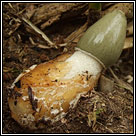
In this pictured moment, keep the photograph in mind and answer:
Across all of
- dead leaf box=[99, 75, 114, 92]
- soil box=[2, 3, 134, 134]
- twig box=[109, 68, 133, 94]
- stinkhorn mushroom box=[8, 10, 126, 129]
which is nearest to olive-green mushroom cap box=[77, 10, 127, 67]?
stinkhorn mushroom box=[8, 10, 126, 129]

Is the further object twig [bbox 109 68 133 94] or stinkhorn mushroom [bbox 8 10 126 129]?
twig [bbox 109 68 133 94]

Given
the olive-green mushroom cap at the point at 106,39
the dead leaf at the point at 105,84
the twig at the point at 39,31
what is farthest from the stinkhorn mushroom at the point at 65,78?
the twig at the point at 39,31

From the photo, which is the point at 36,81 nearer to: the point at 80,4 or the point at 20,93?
the point at 20,93

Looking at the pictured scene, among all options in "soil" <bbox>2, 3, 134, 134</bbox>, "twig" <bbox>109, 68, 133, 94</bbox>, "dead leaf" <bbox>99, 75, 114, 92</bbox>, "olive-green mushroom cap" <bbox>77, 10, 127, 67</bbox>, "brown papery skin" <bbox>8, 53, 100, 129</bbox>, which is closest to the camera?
"brown papery skin" <bbox>8, 53, 100, 129</bbox>

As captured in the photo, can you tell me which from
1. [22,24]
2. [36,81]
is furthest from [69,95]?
[22,24]

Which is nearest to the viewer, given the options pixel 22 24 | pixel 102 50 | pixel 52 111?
pixel 52 111

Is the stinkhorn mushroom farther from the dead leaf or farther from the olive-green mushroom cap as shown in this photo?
the dead leaf

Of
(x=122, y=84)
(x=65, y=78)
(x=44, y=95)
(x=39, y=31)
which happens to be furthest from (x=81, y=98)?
(x=39, y=31)
